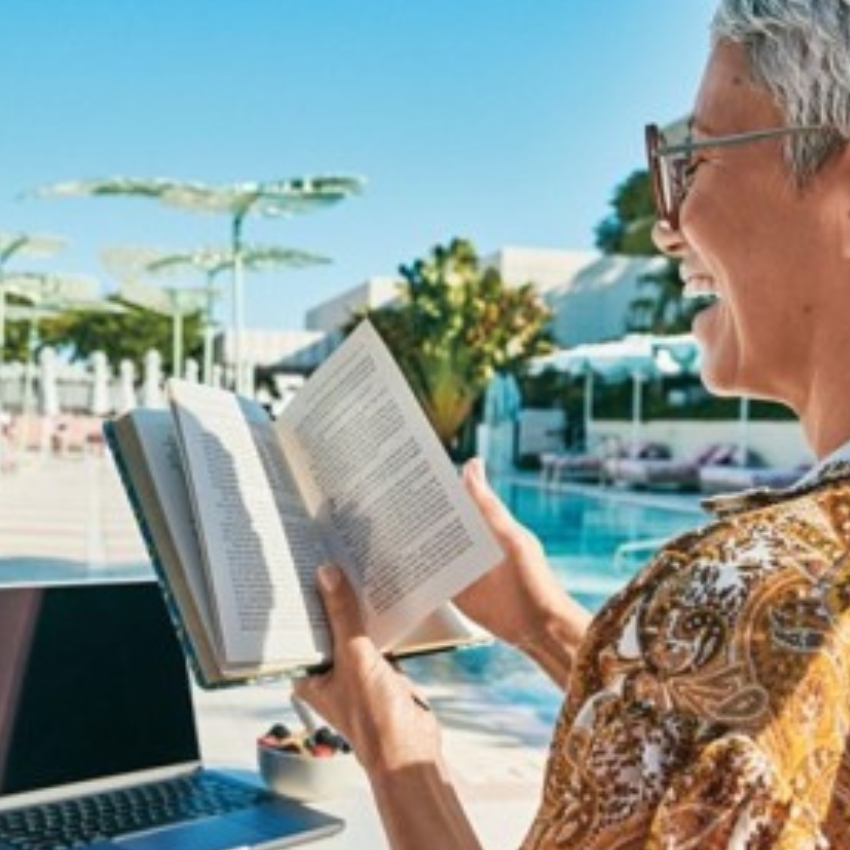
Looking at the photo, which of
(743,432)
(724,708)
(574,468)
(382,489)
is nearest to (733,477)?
(743,432)

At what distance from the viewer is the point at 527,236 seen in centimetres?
2656

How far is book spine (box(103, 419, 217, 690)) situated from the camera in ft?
2.41

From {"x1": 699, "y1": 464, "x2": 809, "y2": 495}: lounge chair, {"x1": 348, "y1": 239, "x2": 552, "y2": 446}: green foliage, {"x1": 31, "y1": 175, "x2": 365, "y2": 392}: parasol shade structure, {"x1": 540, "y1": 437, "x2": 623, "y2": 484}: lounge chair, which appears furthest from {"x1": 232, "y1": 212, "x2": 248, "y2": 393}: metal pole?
{"x1": 699, "y1": 464, "x2": 809, "y2": 495}: lounge chair

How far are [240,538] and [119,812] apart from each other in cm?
45

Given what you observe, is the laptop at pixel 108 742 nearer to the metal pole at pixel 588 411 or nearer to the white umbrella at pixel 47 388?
the white umbrella at pixel 47 388

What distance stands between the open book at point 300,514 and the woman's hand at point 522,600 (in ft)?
0.26

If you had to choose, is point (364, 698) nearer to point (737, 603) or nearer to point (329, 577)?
point (329, 577)

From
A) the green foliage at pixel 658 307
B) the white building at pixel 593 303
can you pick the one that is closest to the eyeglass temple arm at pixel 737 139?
the green foliage at pixel 658 307

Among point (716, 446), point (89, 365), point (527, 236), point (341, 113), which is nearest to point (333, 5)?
point (341, 113)

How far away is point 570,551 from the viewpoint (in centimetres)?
879

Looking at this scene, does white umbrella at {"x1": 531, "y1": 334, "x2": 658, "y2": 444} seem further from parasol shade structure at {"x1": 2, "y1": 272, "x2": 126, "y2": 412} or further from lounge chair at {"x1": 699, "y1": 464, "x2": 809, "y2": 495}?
parasol shade structure at {"x1": 2, "y1": 272, "x2": 126, "y2": 412}

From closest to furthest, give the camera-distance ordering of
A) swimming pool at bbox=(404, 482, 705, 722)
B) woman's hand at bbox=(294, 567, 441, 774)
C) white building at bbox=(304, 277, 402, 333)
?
woman's hand at bbox=(294, 567, 441, 774), swimming pool at bbox=(404, 482, 705, 722), white building at bbox=(304, 277, 402, 333)

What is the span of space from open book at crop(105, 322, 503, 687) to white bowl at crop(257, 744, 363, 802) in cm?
31

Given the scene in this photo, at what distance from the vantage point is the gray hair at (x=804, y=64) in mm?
592
